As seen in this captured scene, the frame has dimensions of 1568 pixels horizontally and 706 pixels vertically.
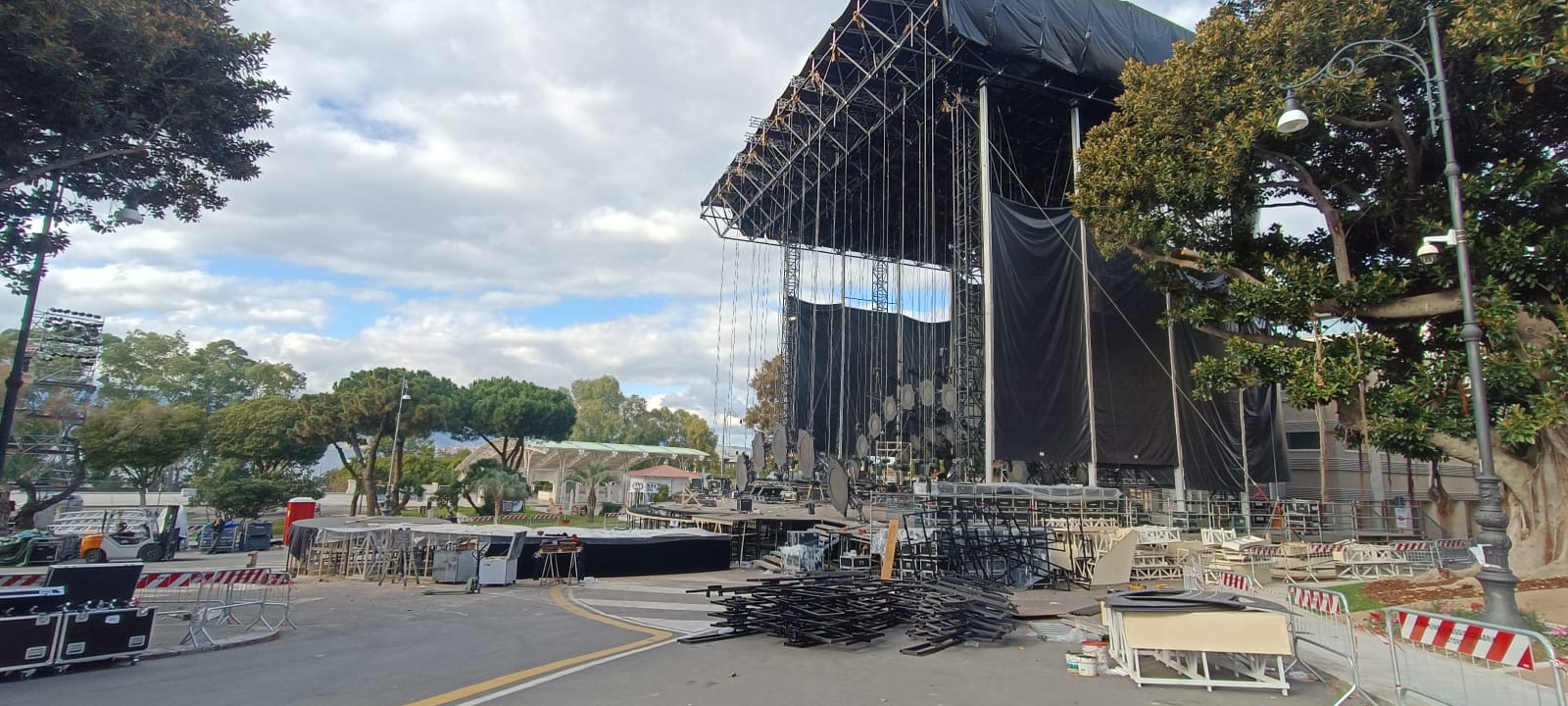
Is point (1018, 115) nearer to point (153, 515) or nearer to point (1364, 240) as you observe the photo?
point (1364, 240)

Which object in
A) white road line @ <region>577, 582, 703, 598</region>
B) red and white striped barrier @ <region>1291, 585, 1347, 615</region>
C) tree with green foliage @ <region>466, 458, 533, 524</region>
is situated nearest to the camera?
red and white striped barrier @ <region>1291, 585, 1347, 615</region>

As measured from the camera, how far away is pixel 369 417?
129 ft

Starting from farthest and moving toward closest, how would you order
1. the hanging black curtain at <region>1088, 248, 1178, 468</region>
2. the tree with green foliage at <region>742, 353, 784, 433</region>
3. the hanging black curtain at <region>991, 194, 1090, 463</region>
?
the tree with green foliage at <region>742, 353, 784, 433</region>, the hanging black curtain at <region>1088, 248, 1178, 468</region>, the hanging black curtain at <region>991, 194, 1090, 463</region>

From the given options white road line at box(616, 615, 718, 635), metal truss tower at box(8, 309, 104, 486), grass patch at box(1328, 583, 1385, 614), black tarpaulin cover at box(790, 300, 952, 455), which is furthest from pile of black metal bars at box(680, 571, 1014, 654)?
metal truss tower at box(8, 309, 104, 486)

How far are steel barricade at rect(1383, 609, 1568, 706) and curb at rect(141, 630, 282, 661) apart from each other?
11.9 metres

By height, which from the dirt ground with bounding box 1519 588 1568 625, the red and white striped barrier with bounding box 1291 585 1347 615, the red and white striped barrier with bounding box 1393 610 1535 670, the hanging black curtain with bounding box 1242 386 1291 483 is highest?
the hanging black curtain with bounding box 1242 386 1291 483

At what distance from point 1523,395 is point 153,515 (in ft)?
118

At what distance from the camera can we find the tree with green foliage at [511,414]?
49.2 metres

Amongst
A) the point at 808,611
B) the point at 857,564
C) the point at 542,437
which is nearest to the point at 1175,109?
the point at 857,564

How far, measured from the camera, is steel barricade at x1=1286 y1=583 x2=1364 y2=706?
6773 millimetres

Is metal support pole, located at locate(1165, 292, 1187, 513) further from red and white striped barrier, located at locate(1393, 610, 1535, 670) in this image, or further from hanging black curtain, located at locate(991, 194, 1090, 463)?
red and white striped barrier, located at locate(1393, 610, 1535, 670)

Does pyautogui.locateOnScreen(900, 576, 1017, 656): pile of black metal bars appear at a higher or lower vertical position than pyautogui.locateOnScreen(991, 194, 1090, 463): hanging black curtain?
lower

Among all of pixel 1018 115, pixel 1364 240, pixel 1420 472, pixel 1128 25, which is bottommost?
pixel 1420 472

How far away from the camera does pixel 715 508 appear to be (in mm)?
25109
